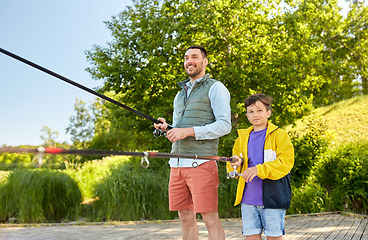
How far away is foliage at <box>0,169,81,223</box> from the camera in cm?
632

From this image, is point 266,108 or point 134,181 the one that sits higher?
point 266,108

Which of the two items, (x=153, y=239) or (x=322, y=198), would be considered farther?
(x=322, y=198)

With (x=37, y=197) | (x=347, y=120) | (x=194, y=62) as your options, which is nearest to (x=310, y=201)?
(x=194, y=62)

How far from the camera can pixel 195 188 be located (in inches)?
89.1

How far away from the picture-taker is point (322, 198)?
6.64 m

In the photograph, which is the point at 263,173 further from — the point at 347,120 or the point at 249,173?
the point at 347,120

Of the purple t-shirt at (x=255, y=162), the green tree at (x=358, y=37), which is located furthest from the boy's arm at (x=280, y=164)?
the green tree at (x=358, y=37)

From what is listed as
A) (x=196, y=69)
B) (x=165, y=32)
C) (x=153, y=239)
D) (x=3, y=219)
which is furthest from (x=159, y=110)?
(x=196, y=69)

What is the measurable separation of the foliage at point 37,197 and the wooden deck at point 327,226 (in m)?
4.14

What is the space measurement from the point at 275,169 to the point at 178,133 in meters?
0.69

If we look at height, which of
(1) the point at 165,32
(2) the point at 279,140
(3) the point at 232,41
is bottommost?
A: (2) the point at 279,140

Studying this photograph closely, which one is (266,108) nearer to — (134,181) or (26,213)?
(134,181)

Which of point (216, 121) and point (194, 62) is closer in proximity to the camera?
point (216, 121)

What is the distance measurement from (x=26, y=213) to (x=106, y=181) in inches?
62.6
